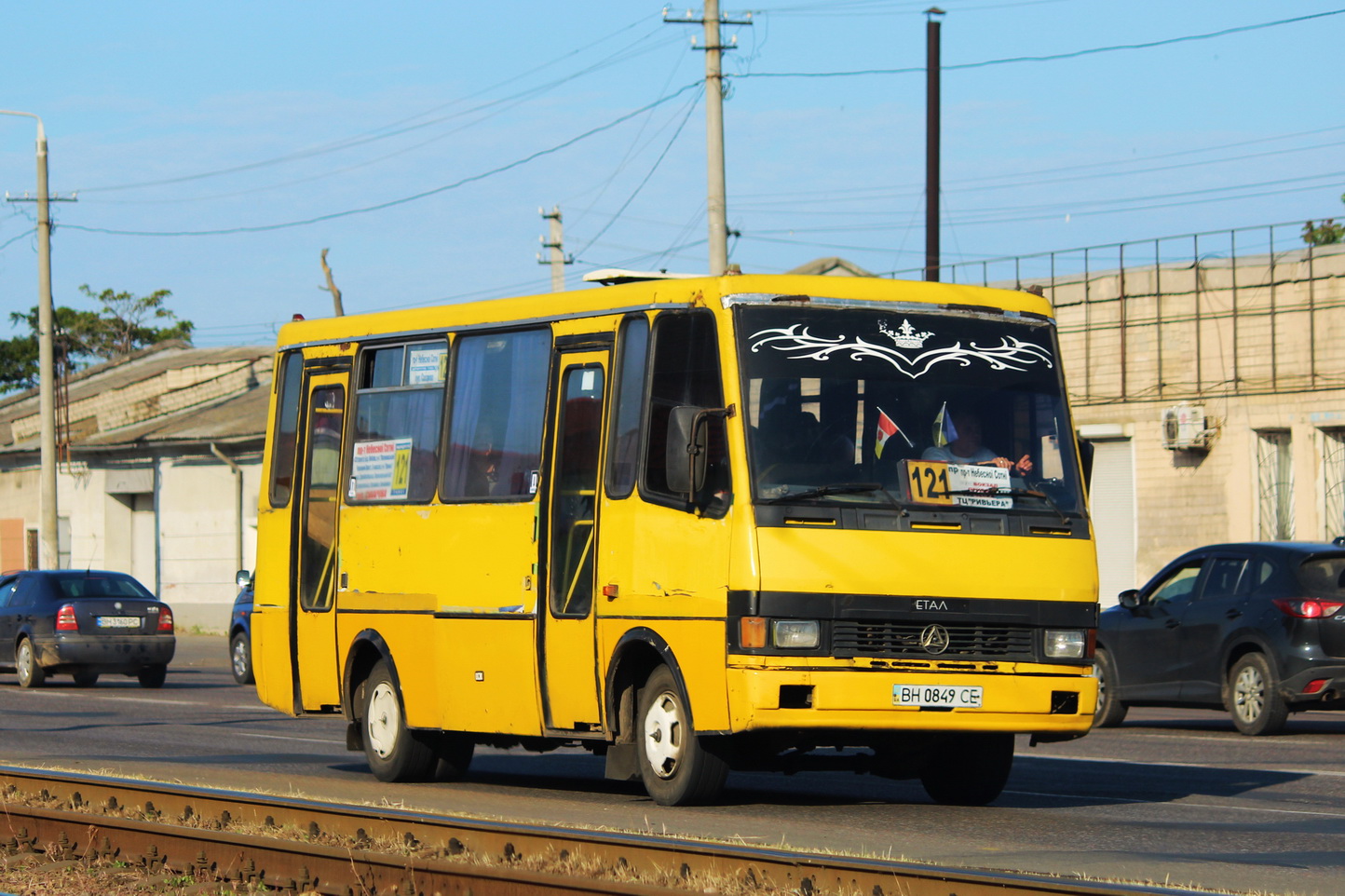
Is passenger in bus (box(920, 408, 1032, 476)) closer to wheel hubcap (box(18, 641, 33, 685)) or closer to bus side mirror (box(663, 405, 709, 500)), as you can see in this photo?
bus side mirror (box(663, 405, 709, 500))

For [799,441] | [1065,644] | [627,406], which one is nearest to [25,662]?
[627,406]

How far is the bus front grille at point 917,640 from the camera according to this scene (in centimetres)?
1054

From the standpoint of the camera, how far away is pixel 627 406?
11602 mm

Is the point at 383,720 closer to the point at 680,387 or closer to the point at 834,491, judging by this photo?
the point at 680,387

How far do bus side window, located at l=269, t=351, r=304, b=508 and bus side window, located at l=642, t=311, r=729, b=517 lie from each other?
437cm

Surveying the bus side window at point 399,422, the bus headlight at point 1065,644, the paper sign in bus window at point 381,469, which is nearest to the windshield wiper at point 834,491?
the bus headlight at point 1065,644

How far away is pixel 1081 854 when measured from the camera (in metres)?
9.45

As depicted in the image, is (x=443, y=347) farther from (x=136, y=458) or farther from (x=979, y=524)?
(x=136, y=458)

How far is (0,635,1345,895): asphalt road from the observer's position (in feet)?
31.0

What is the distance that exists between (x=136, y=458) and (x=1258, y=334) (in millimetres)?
30570

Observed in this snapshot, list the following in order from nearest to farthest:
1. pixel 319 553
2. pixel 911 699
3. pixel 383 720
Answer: pixel 911 699
pixel 383 720
pixel 319 553

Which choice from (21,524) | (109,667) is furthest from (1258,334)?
(21,524)

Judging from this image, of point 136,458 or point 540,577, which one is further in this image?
point 136,458

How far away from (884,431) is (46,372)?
33471mm
